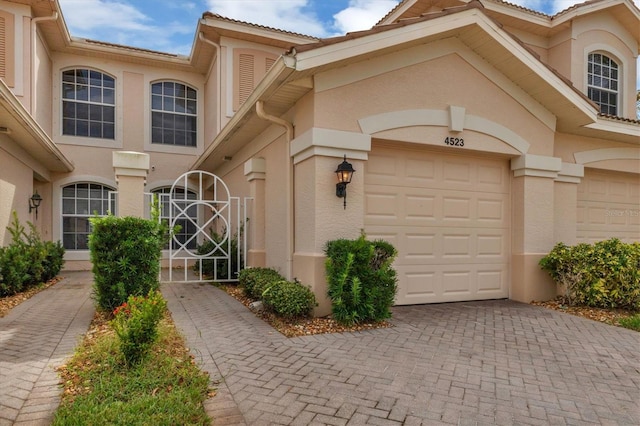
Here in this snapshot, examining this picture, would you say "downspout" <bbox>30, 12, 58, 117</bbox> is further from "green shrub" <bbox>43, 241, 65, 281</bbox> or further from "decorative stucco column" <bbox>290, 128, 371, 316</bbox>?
"decorative stucco column" <bbox>290, 128, 371, 316</bbox>

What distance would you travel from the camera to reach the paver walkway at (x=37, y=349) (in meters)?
2.81

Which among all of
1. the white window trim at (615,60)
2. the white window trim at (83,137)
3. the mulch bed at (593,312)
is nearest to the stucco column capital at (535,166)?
the mulch bed at (593,312)

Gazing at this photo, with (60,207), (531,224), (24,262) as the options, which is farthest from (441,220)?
(60,207)

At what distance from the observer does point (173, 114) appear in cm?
1298

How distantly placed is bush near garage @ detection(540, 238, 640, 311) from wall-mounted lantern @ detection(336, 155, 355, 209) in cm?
397

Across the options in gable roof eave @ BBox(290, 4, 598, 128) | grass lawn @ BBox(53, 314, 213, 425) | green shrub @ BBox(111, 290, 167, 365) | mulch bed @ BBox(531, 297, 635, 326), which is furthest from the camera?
mulch bed @ BBox(531, 297, 635, 326)

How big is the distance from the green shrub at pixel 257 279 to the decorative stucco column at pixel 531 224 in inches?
164

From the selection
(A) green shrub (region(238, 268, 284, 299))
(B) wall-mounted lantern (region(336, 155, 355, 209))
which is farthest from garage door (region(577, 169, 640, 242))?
(A) green shrub (region(238, 268, 284, 299))

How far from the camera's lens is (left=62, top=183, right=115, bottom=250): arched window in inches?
463

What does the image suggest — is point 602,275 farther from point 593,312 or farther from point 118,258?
point 118,258

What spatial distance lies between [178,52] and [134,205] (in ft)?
27.2

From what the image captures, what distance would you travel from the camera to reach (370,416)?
279 cm

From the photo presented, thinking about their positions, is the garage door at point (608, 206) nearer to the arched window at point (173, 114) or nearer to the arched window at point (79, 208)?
the arched window at point (173, 114)

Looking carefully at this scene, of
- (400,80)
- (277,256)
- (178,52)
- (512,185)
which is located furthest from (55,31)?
(512,185)
